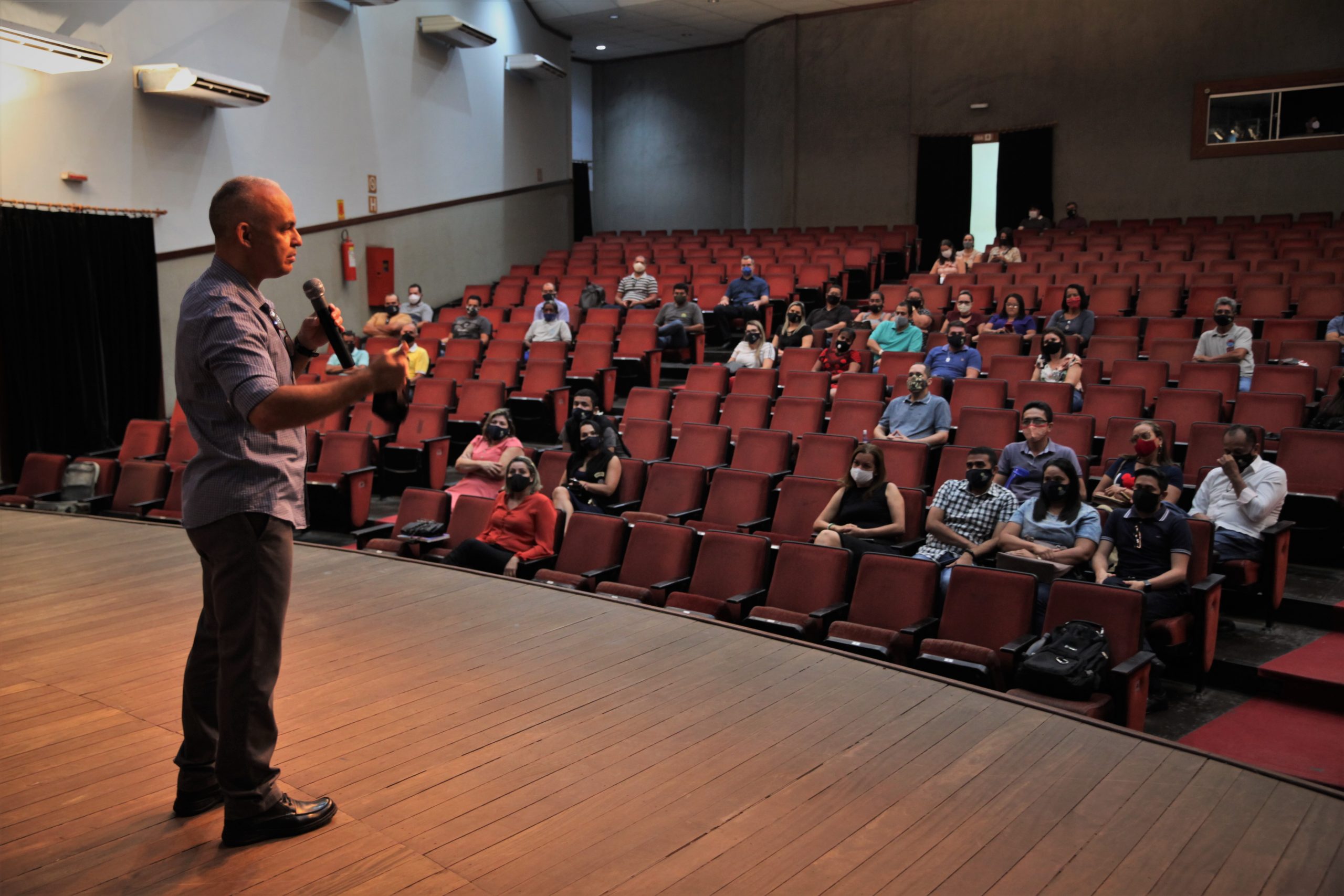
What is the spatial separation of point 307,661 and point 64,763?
578 mm

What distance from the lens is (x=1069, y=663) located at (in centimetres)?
247

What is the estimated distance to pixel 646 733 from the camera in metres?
1.94

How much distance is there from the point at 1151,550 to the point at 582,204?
1069 centimetres

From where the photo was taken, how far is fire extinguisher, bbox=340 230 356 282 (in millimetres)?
7801

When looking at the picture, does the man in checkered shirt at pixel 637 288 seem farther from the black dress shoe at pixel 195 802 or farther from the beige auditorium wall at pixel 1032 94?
the black dress shoe at pixel 195 802

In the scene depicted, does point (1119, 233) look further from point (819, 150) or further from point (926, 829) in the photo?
point (926, 829)

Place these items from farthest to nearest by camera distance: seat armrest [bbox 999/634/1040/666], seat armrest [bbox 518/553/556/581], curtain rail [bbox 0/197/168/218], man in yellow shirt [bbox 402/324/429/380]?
man in yellow shirt [bbox 402/324/429/380] < curtain rail [bbox 0/197/168/218] < seat armrest [bbox 518/553/556/581] < seat armrest [bbox 999/634/1040/666]

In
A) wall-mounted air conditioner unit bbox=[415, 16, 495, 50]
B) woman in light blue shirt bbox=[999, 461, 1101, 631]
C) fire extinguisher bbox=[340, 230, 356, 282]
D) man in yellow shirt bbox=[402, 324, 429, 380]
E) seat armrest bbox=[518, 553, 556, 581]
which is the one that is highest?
wall-mounted air conditioner unit bbox=[415, 16, 495, 50]

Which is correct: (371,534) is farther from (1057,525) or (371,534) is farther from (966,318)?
(966,318)

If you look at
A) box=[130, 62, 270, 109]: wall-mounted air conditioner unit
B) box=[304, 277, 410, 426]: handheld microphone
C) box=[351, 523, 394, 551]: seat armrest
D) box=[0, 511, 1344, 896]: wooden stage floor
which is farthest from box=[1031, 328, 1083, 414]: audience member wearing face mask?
box=[130, 62, 270, 109]: wall-mounted air conditioner unit

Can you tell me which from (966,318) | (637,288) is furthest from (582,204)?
(966,318)

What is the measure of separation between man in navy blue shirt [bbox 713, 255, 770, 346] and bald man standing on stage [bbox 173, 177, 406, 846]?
18.9 feet

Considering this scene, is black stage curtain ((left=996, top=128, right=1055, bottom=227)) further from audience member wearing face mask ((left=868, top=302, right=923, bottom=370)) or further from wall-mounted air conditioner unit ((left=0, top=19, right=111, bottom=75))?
wall-mounted air conditioner unit ((left=0, top=19, right=111, bottom=75))

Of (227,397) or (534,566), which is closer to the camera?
(227,397)
